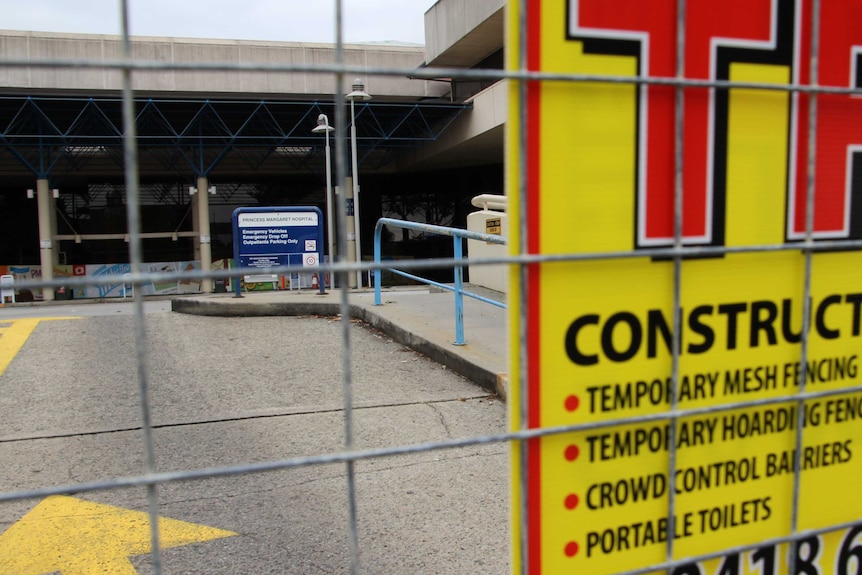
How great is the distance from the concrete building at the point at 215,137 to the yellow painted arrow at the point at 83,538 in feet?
62.8

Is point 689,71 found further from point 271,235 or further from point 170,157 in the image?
point 170,157

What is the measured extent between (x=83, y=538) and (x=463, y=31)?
22.9 m

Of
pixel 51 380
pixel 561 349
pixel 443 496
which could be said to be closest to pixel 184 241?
pixel 51 380

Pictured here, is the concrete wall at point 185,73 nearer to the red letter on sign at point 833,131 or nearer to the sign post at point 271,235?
the sign post at point 271,235

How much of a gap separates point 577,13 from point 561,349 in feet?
1.99

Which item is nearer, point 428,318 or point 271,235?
point 428,318

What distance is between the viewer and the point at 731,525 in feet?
4.78

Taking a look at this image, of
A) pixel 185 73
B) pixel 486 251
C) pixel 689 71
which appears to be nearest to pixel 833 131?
pixel 689 71

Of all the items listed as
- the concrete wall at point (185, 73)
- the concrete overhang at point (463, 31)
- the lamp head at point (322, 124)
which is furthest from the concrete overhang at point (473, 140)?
the lamp head at point (322, 124)

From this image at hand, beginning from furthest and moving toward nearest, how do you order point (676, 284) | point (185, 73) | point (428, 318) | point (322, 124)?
point (185, 73)
point (322, 124)
point (428, 318)
point (676, 284)

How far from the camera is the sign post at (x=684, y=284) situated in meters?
1.25

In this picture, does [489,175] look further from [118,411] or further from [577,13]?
[577,13]

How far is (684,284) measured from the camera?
1.35 meters

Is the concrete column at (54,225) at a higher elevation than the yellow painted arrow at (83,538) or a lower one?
higher
